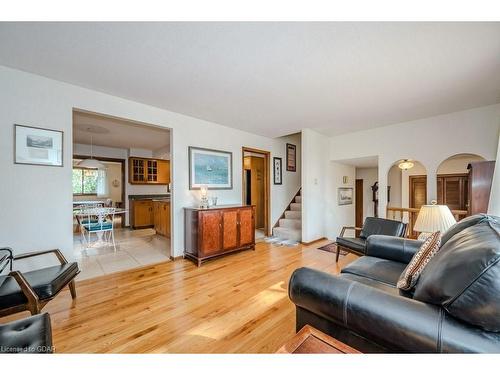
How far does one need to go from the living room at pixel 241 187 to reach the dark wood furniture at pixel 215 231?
29mm

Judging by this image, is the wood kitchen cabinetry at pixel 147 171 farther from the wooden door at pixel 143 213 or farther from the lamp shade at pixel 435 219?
the lamp shade at pixel 435 219

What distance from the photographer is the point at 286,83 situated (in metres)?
2.50

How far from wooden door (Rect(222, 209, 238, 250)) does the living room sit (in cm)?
3

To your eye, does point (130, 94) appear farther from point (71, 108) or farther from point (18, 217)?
point (18, 217)

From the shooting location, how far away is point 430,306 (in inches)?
36.5

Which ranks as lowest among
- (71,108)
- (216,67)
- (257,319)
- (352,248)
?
(257,319)

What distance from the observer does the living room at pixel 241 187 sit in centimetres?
102

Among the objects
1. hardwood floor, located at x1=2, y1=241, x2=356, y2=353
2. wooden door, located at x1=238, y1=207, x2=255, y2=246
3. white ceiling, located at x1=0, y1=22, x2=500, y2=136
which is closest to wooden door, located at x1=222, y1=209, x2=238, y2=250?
wooden door, located at x1=238, y1=207, x2=255, y2=246

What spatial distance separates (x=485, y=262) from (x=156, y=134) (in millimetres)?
5262

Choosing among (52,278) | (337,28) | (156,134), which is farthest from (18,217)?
(337,28)

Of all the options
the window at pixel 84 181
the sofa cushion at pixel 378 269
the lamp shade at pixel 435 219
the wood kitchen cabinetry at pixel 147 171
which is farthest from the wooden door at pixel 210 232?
the window at pixel 84 181

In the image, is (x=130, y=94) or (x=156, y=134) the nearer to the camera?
(x=130, y=94)

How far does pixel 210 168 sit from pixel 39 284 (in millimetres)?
2697
